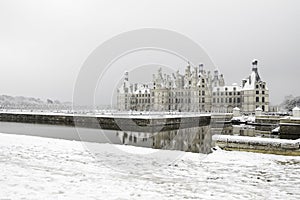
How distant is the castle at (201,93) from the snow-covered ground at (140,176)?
187 feet

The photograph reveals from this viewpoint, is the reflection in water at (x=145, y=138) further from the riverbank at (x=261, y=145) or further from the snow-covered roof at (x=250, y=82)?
the snow-covered roof at (x=250, y=82)

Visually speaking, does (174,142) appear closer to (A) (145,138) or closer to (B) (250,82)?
(A) (145,138)

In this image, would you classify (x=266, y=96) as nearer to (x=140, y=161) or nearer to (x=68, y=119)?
(x=68, y=119)

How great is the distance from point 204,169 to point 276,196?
2994 mm

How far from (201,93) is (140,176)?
65951 millimetres

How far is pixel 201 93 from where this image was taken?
2840 inches

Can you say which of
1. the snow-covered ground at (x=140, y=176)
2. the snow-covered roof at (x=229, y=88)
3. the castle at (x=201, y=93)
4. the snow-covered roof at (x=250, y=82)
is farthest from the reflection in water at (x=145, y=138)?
the snow-covered roof at (x=229, y=88)

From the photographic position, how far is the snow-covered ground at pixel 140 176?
19.8ft

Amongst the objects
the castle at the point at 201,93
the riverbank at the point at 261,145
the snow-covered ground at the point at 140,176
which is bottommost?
the snow-covered ground at the point at 140,176

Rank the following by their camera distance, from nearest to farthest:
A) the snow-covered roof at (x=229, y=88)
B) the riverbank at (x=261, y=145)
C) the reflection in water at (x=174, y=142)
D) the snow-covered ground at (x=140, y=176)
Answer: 1. the snow-covered ground at (x=140, y=176)
2. the riverbank at (x=261, y=145)
3. the reflection in water at (x=174, y=142)
4. the snow-covered roof at (x=229, y=88)

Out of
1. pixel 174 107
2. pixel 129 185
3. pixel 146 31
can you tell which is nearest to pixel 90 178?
pixel 129 185

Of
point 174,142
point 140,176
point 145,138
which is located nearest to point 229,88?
point 145,138

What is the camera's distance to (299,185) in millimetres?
7230

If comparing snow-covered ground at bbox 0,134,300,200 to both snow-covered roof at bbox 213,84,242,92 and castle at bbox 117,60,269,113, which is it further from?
snow-covered roof at bbox 213,84,242,92
